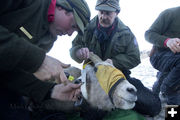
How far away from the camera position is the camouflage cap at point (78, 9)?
2146 mm

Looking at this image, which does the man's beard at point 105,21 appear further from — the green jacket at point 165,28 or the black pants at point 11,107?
the black pants at point 11,107

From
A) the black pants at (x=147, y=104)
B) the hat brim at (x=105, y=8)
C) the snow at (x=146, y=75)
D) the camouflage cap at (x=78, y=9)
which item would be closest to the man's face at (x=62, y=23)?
the camouflage cap at (x=78, y=9)

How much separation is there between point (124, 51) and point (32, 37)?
2.33 metres

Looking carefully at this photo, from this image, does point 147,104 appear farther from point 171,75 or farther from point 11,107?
point 11,107

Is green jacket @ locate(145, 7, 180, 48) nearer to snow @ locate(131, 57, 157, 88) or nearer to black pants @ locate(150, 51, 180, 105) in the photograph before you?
black pants @ locate(150, 51, 180, 105)

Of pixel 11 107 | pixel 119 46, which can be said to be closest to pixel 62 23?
pixel 11 107

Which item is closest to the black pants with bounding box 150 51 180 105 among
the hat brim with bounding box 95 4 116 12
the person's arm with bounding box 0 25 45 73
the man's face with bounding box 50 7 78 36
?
the hat brim with bounding box 95 4 116 12

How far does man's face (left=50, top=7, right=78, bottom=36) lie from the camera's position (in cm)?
215

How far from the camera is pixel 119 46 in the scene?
3.73m

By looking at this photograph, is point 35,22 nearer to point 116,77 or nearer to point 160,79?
point 116,77

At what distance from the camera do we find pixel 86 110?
8.68 ft

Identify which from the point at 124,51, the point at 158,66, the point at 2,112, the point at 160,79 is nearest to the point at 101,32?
the point at 124,51

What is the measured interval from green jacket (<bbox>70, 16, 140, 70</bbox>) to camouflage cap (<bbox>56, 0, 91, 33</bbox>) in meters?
1.27

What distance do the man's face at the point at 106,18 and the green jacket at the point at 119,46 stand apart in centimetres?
18
